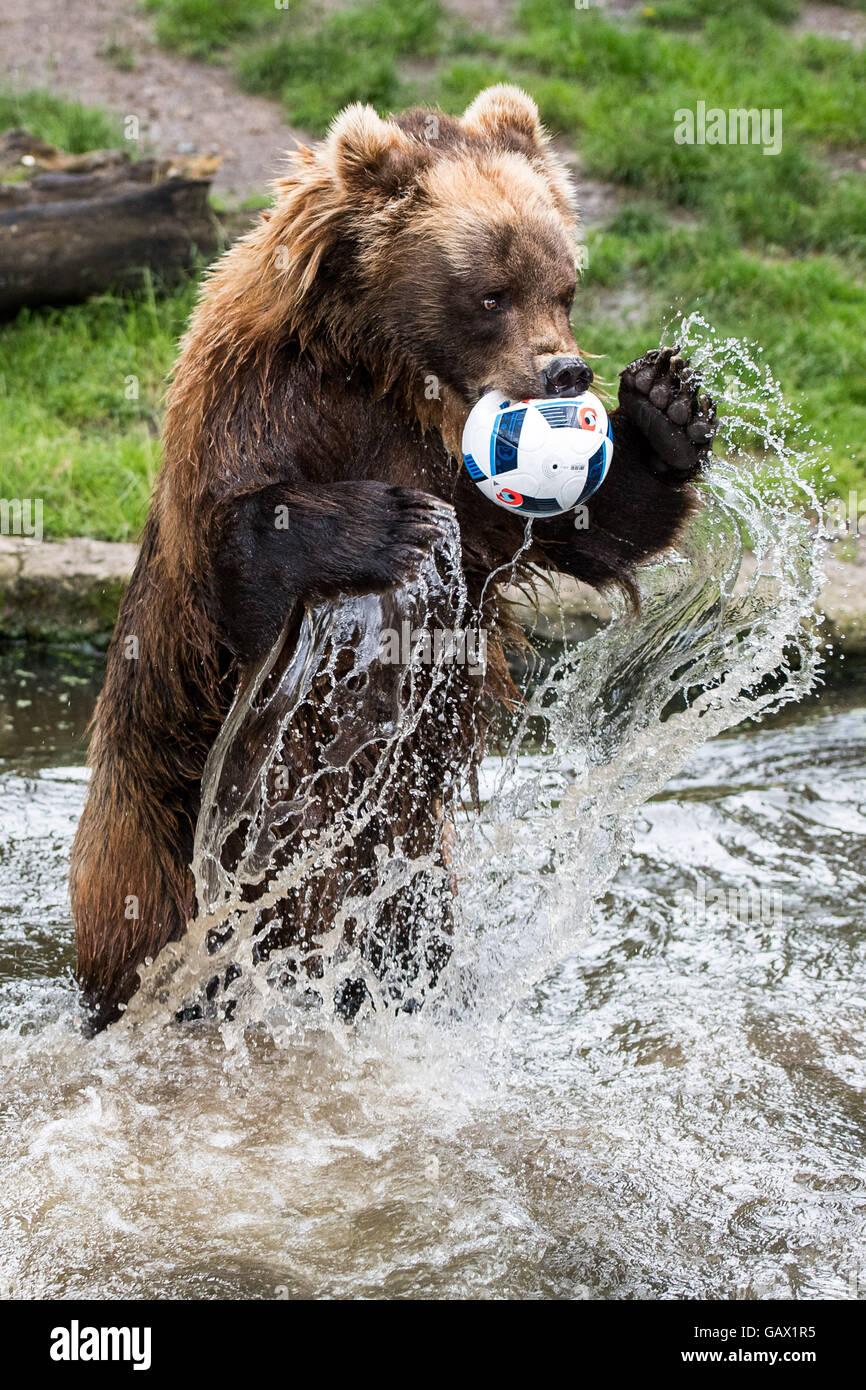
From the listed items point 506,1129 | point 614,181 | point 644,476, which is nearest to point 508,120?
point 644,476

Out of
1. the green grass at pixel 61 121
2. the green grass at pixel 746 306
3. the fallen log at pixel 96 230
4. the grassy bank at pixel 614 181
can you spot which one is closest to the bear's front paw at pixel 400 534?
the grassy bank at pixel 614 181

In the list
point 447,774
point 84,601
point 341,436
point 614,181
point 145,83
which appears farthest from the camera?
point 145,83

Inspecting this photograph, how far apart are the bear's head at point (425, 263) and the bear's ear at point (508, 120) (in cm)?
17

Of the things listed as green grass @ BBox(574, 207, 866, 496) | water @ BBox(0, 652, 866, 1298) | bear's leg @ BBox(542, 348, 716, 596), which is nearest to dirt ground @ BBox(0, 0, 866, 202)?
green grass @ BBox(574, 207, 866, 496)

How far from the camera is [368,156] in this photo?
3.59m

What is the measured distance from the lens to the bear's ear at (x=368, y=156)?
11.7ft

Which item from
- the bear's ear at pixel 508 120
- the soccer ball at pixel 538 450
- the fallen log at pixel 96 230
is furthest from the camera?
the fallen log at pixel 96 230

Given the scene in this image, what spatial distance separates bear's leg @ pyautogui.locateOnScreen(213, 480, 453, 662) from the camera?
3480mm

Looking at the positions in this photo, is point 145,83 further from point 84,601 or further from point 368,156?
point 368,156

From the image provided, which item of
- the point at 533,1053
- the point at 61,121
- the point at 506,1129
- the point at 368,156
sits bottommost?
the point at 533,1053

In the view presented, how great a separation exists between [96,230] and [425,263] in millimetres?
4995

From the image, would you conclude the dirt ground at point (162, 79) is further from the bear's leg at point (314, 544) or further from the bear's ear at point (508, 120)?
the bear's leg at point (314, 544)

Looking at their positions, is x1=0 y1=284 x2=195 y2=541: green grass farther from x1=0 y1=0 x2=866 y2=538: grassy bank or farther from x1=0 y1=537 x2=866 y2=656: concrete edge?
x1=0 y1=537 x2=866 y2=656: concrete edge

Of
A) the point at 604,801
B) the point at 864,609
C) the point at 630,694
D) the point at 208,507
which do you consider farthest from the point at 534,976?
the point at 864,609
